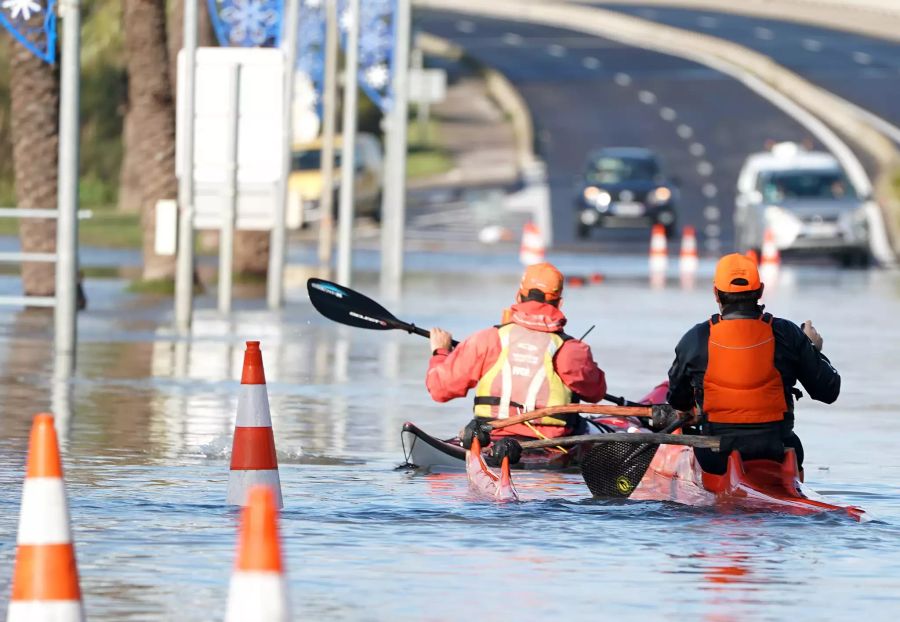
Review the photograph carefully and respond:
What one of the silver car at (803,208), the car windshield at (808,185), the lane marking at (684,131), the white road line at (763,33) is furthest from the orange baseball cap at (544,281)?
the white road line at (763,33)

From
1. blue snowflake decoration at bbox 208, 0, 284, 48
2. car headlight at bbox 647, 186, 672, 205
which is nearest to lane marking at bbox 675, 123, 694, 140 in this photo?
car headlight at bbox 647, 186, 672, 205

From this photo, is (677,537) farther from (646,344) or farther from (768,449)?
(646,344)

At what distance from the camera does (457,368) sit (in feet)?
43.3

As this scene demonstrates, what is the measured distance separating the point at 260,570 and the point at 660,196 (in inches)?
1703

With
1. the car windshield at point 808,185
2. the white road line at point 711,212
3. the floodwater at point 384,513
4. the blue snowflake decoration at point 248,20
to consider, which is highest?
the blue snowflake decoration at point 248,20

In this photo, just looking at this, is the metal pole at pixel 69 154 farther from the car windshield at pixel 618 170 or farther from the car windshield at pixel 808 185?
the car windshield at pixel 618 170

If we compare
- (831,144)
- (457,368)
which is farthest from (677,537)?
(831,144)

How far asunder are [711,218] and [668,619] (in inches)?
1767

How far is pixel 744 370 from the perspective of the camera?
12.1 meters

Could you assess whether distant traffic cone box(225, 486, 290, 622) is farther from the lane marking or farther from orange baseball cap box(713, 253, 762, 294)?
the lane marking

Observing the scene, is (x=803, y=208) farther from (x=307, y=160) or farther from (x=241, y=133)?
(x=241, y=133)

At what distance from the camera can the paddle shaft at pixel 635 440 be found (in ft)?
39.4

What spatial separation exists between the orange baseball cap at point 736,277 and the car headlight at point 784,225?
98.6ft

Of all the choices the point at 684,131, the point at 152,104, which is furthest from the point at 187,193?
the point at 684,131
